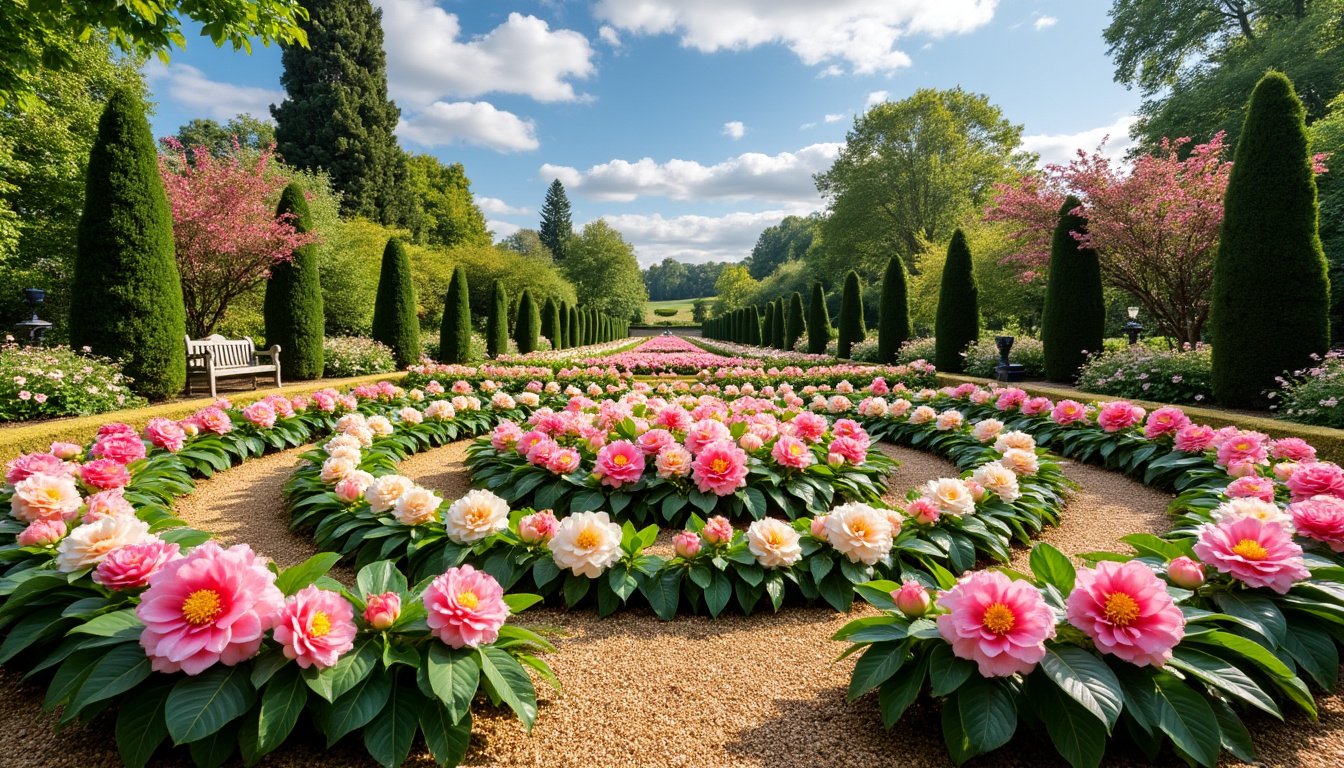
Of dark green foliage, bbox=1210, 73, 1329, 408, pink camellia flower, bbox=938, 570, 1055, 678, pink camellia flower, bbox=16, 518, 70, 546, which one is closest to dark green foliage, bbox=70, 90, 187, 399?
pink camellia flower, bbox=16, 518, 70, 546

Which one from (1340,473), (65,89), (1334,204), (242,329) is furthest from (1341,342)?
(65,89)

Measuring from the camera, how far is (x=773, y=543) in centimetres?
258

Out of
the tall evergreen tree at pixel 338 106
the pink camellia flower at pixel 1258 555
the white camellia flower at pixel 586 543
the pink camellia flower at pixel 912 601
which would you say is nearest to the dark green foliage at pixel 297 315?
the white camellia flower at pixel 586 543

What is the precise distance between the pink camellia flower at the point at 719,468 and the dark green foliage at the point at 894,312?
483 inches

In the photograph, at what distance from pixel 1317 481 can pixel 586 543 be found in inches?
136

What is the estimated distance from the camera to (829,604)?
278cm

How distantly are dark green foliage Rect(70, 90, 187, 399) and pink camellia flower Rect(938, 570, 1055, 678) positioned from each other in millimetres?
9407

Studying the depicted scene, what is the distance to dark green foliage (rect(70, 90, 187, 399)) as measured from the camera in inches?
277

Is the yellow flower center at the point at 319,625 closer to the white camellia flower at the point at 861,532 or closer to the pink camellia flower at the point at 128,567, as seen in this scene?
the pink camellia flower at the point at 128,567

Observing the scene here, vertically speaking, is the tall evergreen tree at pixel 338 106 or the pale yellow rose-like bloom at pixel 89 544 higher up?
the tall evergreen tree at pixel 338 106

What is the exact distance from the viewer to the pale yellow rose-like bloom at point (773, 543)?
8.44 feet

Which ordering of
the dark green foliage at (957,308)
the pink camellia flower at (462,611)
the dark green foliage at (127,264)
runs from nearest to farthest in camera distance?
1. the pink camellia flower at (462,611)
2. the dark green foliage at (127,264)
3. the dark green foliage at (957,308)

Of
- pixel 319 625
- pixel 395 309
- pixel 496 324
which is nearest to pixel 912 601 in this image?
pixel 319 625

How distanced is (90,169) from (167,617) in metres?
8.95
